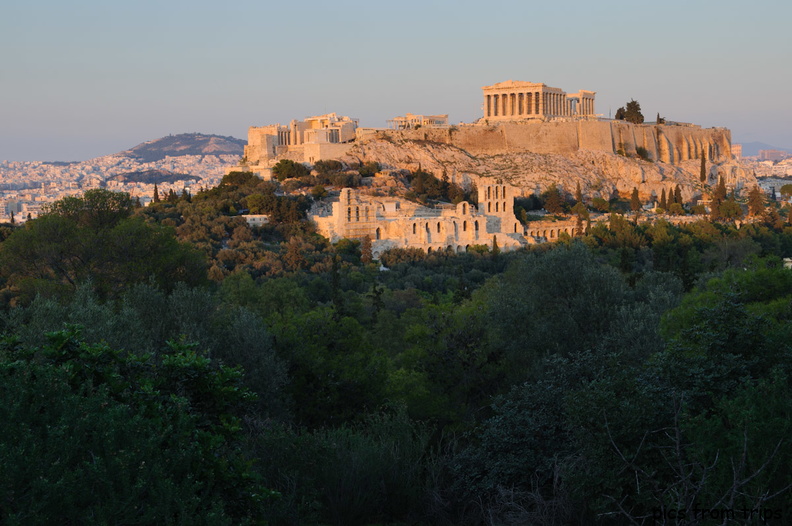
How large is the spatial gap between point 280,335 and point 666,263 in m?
23.4

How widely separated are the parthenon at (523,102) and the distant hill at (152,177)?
4133 inches

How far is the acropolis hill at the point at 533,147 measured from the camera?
63.2 m

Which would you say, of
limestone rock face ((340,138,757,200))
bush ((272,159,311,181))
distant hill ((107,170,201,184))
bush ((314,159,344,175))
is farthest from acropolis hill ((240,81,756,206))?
distant hill ((107,170,201,184))

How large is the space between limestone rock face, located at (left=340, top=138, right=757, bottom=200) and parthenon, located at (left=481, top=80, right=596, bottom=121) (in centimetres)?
707

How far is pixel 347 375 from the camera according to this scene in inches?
552

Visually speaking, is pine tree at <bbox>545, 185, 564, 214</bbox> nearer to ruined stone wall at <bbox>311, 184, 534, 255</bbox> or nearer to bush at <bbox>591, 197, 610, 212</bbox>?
bush at <bbox>591, 197, 610, 212</bbox>

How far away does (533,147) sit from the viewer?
2675 inches

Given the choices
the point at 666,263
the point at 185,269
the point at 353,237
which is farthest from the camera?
the point at 353,237

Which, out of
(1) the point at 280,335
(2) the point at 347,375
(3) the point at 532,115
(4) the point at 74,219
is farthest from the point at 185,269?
(3) the point at 532,115

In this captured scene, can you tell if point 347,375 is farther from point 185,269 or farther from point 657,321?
point 185,269

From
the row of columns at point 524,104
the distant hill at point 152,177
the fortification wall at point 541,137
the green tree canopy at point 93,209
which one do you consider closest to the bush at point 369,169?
the fortification wall at point 541,137

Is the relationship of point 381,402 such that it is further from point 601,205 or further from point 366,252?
point 601,205

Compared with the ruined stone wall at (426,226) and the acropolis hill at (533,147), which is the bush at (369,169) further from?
the ruined stone wall at (426,226)

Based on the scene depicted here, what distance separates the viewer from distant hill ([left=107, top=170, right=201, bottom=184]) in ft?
554
